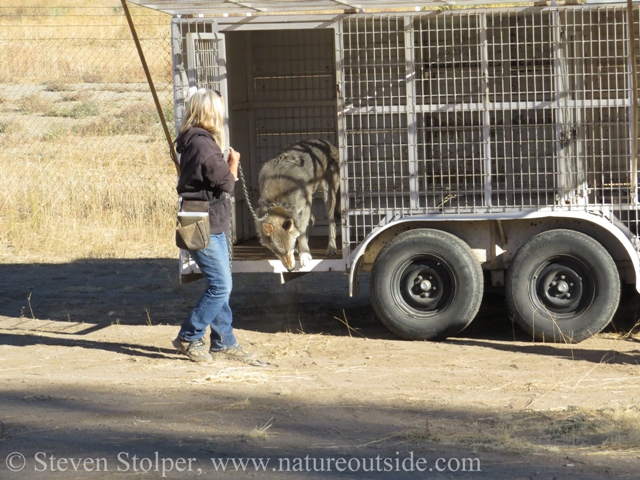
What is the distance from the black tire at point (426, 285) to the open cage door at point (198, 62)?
1747 millimetres

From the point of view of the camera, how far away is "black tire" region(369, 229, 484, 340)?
25.2ft

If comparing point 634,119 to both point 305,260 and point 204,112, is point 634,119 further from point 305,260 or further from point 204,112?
point 204,112

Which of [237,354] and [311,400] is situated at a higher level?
[237,354]

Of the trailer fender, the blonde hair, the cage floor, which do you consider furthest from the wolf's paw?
the blonde hair

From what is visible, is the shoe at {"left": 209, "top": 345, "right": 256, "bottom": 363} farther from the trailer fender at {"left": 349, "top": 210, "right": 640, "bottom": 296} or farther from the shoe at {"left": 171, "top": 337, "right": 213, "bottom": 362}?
the trailer fender at {"left": 349, "top": 210, "right": 640, "bottom": 296}

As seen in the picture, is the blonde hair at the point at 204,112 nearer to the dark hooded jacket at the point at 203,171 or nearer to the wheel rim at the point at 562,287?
the dark hooded jacket at the point at 203,171

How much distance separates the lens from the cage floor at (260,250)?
28.9ft

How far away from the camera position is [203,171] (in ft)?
22.5

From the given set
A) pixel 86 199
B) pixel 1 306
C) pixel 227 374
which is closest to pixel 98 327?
pixel 1 306

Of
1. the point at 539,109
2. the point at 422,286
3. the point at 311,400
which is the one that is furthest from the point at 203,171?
the point at 539,109

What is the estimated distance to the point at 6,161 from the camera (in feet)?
52.0

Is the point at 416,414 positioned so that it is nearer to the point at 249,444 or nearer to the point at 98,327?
the point at 249,444

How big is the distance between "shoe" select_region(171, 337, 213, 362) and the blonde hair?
1.76 meters

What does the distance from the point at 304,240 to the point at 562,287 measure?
2.62m
